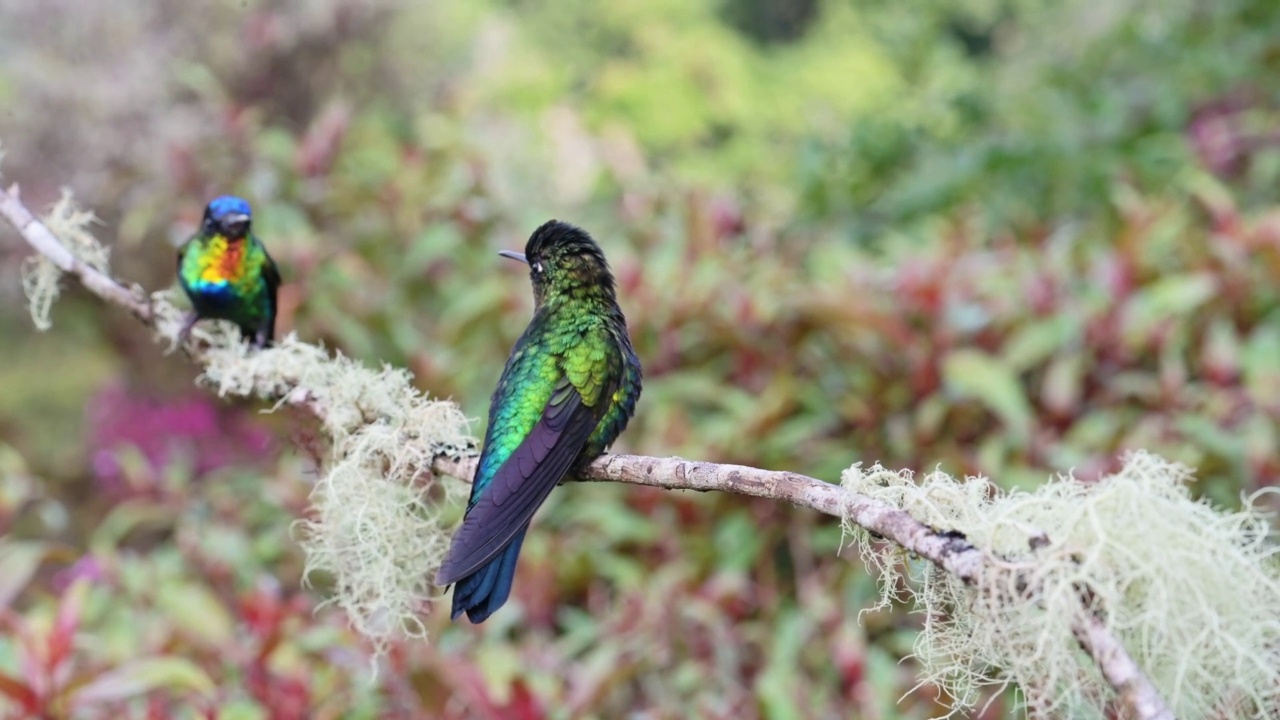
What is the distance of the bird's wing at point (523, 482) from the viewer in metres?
1.41

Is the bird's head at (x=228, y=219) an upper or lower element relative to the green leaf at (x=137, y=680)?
upper

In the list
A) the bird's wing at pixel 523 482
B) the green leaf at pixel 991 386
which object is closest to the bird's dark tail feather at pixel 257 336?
the bird's wing at pixel 523 482

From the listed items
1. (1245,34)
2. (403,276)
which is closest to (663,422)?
(403,276)

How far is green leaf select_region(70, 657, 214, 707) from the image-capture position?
2.52 meters

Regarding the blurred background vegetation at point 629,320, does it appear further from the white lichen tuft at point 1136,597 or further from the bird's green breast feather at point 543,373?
the white lichen tuft at point 1136,597

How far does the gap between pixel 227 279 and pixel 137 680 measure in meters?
0.92

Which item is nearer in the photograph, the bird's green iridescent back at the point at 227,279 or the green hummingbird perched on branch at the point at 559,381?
the green hummingbird perched on branch at the point at 559,381

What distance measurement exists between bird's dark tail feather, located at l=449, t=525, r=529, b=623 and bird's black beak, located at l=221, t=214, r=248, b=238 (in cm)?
119

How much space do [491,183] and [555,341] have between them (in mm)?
3766

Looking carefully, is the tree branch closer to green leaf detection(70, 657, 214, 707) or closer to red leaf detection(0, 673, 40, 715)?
green leaf detection(70, 657, 214, 707)

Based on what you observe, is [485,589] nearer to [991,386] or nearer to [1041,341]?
[991,386]

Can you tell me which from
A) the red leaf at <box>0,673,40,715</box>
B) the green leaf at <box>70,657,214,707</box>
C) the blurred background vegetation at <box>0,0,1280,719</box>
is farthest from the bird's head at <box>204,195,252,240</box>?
the red leaf at <box>0,673,40,715</box>

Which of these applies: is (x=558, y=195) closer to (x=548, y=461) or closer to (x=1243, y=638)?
(x=548, y=461)

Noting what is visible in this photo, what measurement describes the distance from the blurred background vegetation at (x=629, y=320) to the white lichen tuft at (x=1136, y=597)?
1.19 metres
